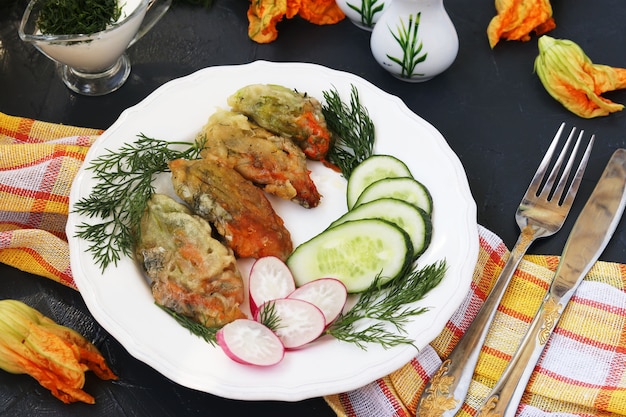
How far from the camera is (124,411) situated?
272 cm

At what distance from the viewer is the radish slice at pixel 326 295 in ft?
8.62

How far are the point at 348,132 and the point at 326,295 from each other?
828mm

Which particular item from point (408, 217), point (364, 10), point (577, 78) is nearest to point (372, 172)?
point (408, 217)

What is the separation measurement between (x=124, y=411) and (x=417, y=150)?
4.80 ft

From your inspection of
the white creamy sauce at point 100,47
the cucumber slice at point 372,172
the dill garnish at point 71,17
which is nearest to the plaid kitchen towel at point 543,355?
the cucumber slice at point 372,172

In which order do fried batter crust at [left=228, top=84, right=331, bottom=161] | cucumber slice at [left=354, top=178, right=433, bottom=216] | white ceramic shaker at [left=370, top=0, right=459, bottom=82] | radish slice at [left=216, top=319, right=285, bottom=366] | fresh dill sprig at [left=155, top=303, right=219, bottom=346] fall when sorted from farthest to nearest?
white ceramic shaker at [left=370, top=0, right=459, bottom=82], fried batter crust at [left=228, top=84, right=331, bottom=161], cucumber slice at [left=354, top=178, right=433, bottom=216], fresh dill sprig at [left=155, top=303, right=219, bottom=346], radish slice at [left=216, top=319, right=285, bottom=366]

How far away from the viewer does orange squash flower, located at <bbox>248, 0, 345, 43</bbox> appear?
146 inches

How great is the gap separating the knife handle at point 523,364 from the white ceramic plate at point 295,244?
0.99 feet

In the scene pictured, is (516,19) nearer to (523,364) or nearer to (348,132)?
(348,132)

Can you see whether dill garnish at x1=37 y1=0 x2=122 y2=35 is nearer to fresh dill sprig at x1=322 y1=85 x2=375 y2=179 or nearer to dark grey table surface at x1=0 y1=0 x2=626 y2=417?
dark grey table surface at x1=0 y1=0 x2=626 y2=417

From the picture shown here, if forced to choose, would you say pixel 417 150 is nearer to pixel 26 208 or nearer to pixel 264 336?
pixel 264 336

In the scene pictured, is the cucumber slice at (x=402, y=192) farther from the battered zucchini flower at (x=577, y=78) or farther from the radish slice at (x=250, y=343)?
the battered zucchini flower at (x=577, y=78)

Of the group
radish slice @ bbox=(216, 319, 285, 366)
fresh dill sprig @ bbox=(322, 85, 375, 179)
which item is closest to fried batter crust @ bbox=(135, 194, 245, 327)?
radish slice @ bbox=(216, 319, 285, 366)

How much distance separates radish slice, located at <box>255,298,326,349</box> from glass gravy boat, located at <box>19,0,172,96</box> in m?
1.41
